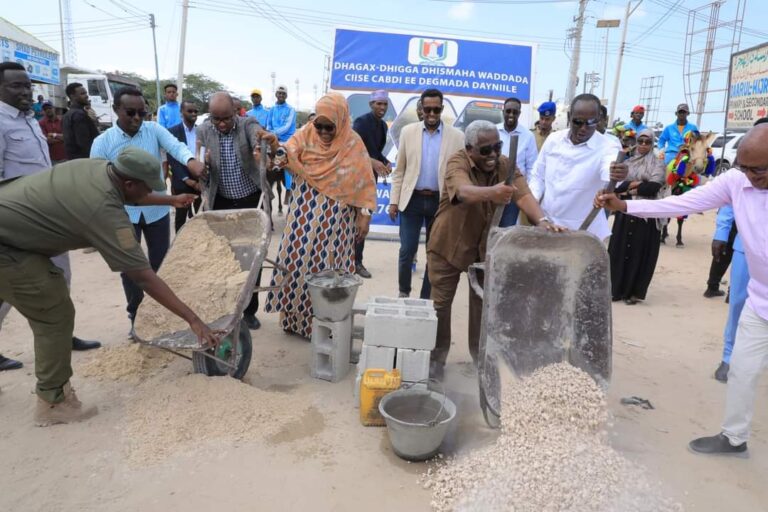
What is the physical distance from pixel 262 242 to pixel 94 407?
136cm

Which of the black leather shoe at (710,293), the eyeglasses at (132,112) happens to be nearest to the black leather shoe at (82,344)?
the eyeglasses at (132,112)

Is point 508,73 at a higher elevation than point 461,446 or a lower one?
higher

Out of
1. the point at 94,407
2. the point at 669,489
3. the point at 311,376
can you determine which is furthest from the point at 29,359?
the point at 669,489

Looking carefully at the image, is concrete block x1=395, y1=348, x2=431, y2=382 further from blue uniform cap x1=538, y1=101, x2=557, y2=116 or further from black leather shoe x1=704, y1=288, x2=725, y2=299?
black leather shoe x1=704, y1=288, x2=725, y2=299

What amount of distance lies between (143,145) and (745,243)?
3.75m

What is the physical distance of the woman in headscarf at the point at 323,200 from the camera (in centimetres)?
372

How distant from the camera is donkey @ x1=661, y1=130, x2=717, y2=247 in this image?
307 inches

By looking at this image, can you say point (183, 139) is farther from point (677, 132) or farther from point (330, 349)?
point (677, 132)

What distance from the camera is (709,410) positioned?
10.9 ft

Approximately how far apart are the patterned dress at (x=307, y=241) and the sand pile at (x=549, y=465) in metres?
1.76

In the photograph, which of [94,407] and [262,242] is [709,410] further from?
[94,407]

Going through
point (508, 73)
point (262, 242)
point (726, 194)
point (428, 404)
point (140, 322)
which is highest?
point (508, 73)

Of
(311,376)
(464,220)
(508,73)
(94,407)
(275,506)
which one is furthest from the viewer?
(508,73)

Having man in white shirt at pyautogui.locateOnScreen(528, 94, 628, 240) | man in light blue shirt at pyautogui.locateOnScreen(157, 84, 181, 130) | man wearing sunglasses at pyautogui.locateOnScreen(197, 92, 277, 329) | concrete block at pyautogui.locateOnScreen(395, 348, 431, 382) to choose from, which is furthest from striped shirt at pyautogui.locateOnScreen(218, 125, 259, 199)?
man in light blue shirt at pyautogui.locateOnScreen(157, 84, 181, 130)
